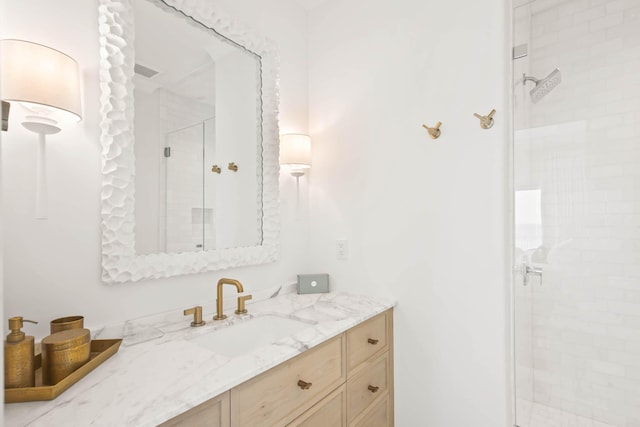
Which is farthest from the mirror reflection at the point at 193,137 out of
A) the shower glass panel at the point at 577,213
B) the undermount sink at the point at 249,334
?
the shower glass panel at the point at 577,213

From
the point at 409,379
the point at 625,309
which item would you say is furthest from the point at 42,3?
the point at 625,309

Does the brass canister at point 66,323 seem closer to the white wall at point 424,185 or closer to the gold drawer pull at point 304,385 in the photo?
the gold drawer pull at point 304,385

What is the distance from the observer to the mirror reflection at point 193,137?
1.35m

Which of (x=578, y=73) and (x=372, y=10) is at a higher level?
(x=372, y=10)

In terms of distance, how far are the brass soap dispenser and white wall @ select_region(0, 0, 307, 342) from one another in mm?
228

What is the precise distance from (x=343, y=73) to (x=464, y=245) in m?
1.21

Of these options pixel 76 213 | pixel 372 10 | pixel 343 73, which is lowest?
pixel 76 213

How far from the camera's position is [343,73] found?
6.59 feet

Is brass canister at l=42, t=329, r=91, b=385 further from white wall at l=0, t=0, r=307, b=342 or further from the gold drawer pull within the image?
the gold drawer pull

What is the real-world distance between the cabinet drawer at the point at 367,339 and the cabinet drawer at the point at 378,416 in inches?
→ 9.9

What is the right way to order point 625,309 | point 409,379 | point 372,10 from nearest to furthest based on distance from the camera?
point 625,309
point 409,379
point 372,10

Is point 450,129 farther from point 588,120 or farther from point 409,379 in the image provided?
point 409,379

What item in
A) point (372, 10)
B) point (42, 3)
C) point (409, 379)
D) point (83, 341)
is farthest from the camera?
point (372, 10)

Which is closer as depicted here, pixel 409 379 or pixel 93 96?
pixel 93 96
